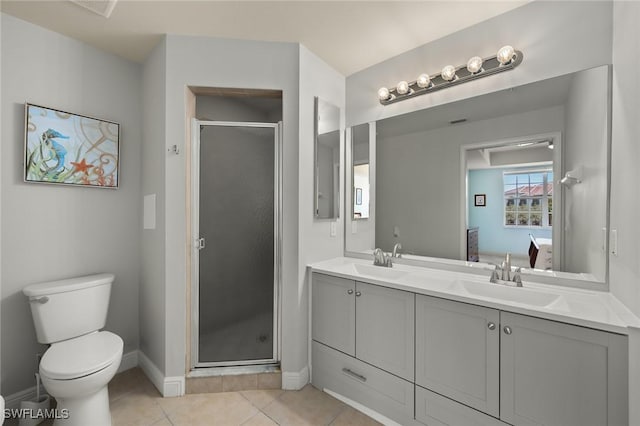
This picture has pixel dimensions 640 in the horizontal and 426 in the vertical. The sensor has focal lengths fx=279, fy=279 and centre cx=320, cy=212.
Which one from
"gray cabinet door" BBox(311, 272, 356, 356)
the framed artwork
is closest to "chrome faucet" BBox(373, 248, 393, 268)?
"gray cabinet door" BBox(311, 272, 356, 356)

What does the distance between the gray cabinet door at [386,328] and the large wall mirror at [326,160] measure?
70 cm

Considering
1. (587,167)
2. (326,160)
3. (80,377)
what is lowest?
(80,377)

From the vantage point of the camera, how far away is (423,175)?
2.03m

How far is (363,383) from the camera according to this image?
176 cm

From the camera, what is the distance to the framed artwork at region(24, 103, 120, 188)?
70.7 inches

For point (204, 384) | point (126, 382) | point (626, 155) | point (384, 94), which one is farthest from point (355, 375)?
point (384, 94)

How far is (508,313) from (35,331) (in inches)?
109

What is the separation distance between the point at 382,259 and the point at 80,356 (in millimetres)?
1945

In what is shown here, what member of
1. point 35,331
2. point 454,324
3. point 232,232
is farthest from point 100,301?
point 454,324

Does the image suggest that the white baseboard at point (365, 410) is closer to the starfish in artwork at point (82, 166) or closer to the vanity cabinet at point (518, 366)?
the vanity cabinet at point (518, 366)

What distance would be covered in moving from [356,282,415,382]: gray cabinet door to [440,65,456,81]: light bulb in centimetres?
142

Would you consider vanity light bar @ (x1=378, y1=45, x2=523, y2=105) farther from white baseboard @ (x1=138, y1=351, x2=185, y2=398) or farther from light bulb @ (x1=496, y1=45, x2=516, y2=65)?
white baseboard @ (x1=138, y1=351, x2=185, y2=398)

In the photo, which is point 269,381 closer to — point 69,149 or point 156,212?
point 156,212

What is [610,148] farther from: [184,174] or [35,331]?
[35,331]
